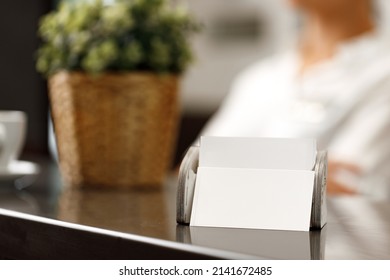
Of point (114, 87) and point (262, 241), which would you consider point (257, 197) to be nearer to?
point (262, 241)

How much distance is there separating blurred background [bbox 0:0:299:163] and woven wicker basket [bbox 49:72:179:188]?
1.96 meters

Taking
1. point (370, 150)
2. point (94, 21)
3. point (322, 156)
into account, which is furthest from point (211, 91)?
point (322, 156)

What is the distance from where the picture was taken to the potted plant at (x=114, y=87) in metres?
1.05

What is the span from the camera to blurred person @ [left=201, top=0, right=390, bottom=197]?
6.34ft

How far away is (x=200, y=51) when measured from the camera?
14.2 feet

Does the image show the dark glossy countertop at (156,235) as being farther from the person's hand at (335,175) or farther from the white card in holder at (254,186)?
the person's hand at (335,175)

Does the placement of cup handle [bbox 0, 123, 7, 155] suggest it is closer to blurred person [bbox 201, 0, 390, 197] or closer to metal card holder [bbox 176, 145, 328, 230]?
metal card holder [bbox 176, 145, 328, 230]

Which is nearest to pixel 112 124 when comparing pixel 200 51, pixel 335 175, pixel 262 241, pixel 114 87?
pixel 114 87

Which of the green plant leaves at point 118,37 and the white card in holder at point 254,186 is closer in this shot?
the white card in holder at point 254,186

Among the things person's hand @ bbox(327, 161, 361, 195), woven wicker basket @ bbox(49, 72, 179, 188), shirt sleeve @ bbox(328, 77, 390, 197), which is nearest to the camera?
woven wicker basket @ bbox(49, 72, 179, 188)

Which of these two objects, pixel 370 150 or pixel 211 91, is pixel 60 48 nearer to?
pixel 370 150

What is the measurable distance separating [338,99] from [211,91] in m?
2.26

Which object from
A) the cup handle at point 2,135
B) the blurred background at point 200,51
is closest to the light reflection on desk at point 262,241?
the cup handle at point 2,135

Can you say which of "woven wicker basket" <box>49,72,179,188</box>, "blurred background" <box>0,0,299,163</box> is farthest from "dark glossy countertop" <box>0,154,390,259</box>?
"blurred background" <box>0,0,299,163</box>
